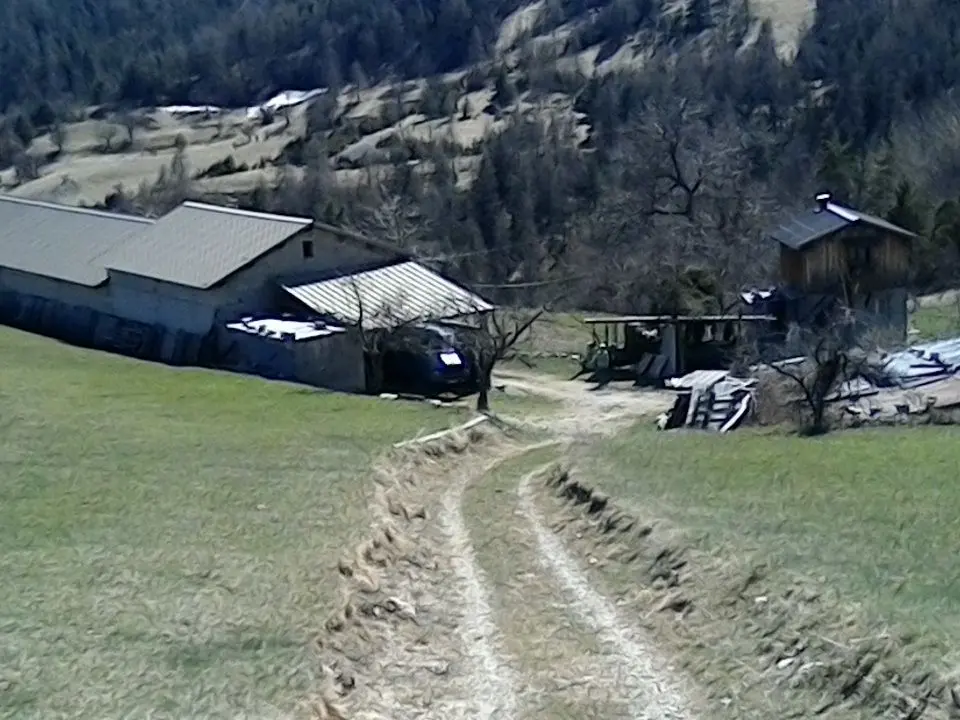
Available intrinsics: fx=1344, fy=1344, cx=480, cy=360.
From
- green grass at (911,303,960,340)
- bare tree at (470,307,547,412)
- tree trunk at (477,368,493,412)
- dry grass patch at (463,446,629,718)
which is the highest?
green grass at (911,303,960,340)

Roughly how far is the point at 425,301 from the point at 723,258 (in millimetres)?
23735

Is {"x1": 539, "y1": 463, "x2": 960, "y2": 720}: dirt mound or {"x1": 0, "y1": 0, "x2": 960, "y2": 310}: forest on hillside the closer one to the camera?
{"x1": 539, "y1": 463, "x2": 960, "y2": 720}: dirt mound

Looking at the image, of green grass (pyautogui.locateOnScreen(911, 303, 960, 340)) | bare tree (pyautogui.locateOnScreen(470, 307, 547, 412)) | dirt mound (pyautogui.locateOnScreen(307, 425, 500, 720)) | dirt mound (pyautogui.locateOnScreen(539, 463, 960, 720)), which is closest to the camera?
dirt mound (pyautogui.locateOnScreen(539, 463, 960, 720))

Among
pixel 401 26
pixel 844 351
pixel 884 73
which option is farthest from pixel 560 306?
pixel 401 26

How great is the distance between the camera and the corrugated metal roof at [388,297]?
4469cm

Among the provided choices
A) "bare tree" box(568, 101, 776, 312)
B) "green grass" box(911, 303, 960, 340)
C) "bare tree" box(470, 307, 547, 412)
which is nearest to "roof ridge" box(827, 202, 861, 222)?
"green grass" box(911, 303, 960, 340)

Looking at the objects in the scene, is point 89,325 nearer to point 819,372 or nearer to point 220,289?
point 220,289

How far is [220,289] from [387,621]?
2955 centimetres

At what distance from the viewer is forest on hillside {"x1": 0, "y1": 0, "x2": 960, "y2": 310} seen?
2776 inches

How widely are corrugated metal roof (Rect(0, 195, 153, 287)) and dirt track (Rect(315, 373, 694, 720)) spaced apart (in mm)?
31491

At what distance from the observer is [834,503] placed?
20.5 metres

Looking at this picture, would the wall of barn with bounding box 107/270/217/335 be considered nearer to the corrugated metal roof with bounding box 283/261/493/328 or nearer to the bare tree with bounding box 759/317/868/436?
the corrugated metal roof with bounding box 283/261/493/328

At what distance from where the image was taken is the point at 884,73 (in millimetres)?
97750

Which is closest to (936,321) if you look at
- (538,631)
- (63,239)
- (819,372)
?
(819,372)
